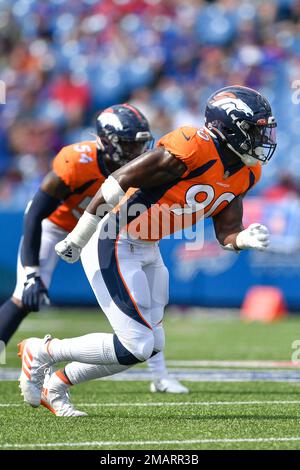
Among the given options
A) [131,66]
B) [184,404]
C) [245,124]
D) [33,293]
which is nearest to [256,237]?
[245,124]

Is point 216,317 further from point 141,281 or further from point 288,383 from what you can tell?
point 141,281

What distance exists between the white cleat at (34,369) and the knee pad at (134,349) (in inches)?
17.2

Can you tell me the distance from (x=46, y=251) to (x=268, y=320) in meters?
5.59

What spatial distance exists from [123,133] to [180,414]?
5.34ft

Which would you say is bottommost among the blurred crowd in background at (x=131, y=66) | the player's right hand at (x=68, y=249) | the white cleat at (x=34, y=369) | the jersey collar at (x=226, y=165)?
the white cleat at (x=34, y=369)

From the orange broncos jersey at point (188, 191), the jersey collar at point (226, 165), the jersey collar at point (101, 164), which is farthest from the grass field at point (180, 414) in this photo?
the jersey collar at point (101, 164)

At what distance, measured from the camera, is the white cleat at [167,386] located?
561cm

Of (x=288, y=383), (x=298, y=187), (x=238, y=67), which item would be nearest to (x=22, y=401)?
(x=288, y=383)

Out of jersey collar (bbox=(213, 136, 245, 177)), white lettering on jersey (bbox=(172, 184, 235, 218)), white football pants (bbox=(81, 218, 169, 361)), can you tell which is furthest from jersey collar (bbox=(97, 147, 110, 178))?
jersey collar (bbox=(213, 136, 245, 177))

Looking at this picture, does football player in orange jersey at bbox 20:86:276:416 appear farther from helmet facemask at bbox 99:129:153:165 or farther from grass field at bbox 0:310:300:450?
helmet facemask at bbox 99:129:153:165

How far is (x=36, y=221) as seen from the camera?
547cm

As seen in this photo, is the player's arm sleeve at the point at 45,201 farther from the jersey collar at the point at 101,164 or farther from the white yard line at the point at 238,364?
the white yard line at the point at 238,364

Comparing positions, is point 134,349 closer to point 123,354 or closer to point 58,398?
point 123,354

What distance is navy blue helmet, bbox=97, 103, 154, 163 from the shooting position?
5.32 meters
